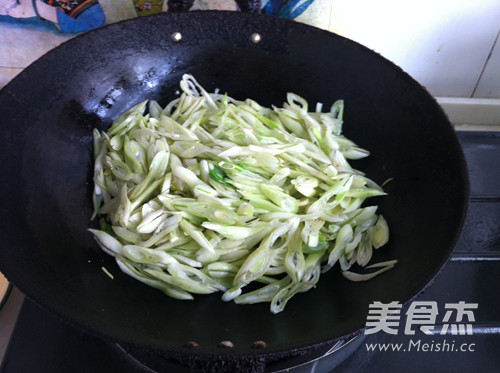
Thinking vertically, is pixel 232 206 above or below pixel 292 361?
above

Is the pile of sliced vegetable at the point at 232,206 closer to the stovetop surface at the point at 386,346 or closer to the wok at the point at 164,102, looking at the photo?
the wok at the point at 164,102

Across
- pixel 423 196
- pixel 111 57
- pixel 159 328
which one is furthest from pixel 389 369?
pixel 111 57

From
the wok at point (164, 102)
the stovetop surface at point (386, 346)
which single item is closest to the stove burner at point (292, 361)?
the stovetop surface at point (386, 346)

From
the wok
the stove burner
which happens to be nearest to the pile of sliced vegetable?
the wok

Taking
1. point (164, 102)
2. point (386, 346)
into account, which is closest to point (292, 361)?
point (386, 346)

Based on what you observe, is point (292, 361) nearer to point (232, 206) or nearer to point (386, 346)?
point (386, 346)

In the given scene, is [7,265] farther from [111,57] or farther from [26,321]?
[111,57]
